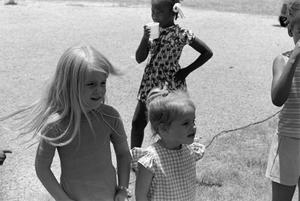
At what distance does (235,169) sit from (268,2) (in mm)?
11267

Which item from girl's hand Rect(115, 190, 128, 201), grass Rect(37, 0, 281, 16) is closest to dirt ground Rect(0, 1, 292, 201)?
grass Rect(37, 0, 281, 16)

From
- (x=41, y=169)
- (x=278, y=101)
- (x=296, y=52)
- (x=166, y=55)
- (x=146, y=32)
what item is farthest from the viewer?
(x=166, y=55)

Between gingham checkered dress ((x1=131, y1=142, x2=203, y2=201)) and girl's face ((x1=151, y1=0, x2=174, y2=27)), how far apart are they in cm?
144

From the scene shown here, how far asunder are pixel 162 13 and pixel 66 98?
1.54 metres

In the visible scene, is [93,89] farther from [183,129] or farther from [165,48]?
[165,48]

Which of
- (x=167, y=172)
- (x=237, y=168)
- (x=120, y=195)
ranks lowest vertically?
(x=237, y=168)

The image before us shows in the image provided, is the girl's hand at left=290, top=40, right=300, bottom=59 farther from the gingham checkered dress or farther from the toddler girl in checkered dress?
the gingham checkered dress

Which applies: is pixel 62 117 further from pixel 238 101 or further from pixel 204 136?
pixel 238 101

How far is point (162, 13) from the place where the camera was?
3.70m

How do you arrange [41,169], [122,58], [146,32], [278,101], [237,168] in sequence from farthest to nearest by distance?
1. [122,58]
2. [237,168]
3. [146,32]
4. [278,101]
5. [41,169]

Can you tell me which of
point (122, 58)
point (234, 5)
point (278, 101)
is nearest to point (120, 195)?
point (278, 101)

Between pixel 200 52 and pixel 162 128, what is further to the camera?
pixel 200 52

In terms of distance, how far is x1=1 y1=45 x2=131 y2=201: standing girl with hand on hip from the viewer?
2322mm

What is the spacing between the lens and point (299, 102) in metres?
3.01
